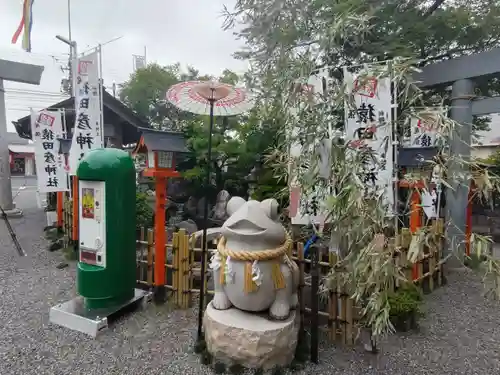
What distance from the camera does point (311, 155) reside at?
2.75m

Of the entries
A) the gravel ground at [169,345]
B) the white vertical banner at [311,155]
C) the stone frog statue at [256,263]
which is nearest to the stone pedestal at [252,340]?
the stone frog statue at [256,263]

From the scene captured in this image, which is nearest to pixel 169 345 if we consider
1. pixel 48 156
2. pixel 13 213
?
pixel 48 156

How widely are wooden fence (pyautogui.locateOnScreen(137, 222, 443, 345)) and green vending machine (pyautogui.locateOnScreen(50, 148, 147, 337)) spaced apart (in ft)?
1.93

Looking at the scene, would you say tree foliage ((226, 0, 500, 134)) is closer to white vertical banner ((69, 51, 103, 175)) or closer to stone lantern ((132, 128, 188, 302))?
stone lantern ((132, 128, 188, 302))

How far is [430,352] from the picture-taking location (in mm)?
3842

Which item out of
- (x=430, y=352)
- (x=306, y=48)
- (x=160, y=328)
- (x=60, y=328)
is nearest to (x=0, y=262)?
(x=60, y=328)

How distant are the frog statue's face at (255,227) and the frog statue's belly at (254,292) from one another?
21cm

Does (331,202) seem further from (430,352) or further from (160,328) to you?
(160,328)

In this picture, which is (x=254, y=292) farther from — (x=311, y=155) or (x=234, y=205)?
(x=311, y=155)

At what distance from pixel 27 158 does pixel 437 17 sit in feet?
125

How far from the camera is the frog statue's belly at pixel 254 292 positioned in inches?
135

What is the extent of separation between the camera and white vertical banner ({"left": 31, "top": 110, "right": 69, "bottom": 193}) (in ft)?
26.1

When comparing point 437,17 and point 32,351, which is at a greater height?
point 437,17

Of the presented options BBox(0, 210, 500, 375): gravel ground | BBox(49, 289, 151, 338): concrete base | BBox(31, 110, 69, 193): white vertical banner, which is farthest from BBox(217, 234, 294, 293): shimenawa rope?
BBox(31, 110, 69, 193): white vertical banner
